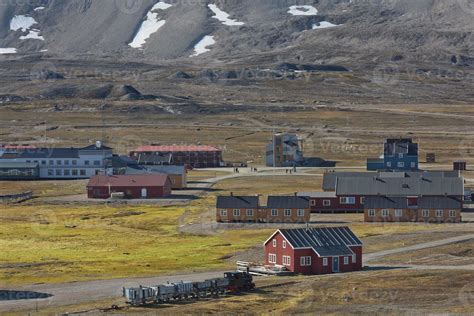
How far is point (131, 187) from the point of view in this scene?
104750mm

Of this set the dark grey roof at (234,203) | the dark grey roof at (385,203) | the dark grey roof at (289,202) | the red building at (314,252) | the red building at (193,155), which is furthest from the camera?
the red building at (193,155)

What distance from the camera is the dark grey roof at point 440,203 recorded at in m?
83.1

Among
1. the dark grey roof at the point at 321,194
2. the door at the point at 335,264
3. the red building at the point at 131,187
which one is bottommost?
the door at the point at 335,264

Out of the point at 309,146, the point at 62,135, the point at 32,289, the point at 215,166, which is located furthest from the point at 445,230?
the point at 62,135

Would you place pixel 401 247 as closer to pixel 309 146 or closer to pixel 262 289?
pixel 262 289

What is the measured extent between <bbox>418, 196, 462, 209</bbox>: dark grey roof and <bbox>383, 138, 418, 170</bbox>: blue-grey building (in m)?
39.3

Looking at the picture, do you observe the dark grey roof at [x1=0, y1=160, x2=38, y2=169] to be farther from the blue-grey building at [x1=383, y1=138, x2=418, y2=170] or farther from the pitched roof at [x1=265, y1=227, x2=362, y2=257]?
the pitched roof at [x1=265, y1=227, x2=362, y2=257]

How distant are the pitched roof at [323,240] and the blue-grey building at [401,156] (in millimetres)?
61654

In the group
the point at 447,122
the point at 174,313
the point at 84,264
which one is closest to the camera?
the point at 174,313

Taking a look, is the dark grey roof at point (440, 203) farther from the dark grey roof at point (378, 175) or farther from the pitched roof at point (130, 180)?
the pitched roof at point (130, 180)

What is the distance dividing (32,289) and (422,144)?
107141 millimetres

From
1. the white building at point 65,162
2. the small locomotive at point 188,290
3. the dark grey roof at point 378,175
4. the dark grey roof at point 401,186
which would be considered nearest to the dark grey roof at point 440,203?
the dark grey roof at point 401,186

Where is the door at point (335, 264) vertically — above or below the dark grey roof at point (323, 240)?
below

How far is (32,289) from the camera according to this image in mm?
55969
